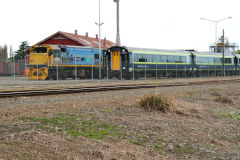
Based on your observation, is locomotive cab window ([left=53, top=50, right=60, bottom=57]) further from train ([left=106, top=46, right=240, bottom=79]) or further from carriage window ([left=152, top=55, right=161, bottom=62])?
carriage window ([left=152, top=55, right=161, bottom=62])

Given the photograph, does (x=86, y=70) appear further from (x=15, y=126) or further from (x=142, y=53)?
(x=15, y=126)

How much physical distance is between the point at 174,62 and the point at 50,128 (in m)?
28.6

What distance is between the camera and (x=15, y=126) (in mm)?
5359

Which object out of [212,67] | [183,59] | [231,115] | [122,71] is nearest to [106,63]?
[122,71]

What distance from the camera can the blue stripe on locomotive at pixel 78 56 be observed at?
1101 inches

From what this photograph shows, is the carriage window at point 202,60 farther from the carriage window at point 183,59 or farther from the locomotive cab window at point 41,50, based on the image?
the locomotive cab window at point 41,50

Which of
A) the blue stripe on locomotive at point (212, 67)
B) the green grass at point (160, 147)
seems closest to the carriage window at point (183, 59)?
the blue stripe on locomotive at point (212, 67)

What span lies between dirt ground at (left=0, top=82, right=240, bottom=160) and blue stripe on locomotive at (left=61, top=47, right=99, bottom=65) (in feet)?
67.0

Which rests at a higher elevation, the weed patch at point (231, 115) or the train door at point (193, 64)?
the train door at point (193, 64)

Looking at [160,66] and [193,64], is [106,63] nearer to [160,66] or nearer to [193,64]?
[160,66]

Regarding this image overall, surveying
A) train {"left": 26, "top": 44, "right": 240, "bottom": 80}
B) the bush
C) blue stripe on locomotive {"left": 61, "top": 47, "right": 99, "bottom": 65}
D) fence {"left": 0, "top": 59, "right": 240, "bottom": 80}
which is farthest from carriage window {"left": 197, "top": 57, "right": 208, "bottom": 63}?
the bush

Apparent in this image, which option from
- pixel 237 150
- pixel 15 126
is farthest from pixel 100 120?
pixel 237 150

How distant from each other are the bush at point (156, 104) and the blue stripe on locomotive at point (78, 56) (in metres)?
19.7

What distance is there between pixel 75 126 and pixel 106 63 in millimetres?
24201
